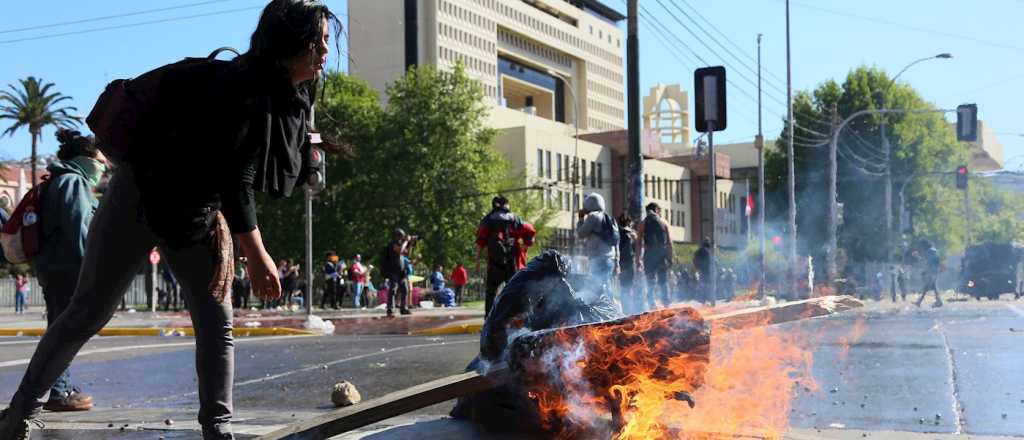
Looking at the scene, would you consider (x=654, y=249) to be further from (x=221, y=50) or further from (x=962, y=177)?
(x=962, y=177)

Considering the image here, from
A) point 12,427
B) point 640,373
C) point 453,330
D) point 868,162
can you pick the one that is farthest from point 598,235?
point 868,162

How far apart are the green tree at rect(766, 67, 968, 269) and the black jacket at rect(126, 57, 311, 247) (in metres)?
48.8

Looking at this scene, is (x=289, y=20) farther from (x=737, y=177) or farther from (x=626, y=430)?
(x=737, y=177)

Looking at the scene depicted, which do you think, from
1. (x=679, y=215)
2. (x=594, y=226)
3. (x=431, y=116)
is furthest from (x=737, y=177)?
(x=594, y=226)

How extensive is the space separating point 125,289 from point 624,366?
171cm

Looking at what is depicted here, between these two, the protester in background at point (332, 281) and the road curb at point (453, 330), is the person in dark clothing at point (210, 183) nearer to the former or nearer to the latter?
the road curb at point (453, 330)

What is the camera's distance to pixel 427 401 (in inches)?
131

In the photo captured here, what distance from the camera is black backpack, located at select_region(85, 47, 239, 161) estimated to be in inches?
137

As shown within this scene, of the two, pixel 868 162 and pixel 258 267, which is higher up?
pixel 868 162

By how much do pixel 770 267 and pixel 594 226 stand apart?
26.1 m

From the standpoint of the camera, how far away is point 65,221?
5.75 meters

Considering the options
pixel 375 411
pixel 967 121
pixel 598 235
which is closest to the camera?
pixel 375 411

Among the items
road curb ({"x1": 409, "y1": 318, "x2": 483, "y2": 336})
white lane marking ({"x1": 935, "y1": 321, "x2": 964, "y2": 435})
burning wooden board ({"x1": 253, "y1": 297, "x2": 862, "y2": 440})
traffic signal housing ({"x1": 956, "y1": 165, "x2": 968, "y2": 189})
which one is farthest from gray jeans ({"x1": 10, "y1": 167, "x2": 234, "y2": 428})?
traffic signal housing ({"x1": 956, "y1": 165, "x2": 968, "y2": 189})

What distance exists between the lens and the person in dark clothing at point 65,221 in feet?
18.5
